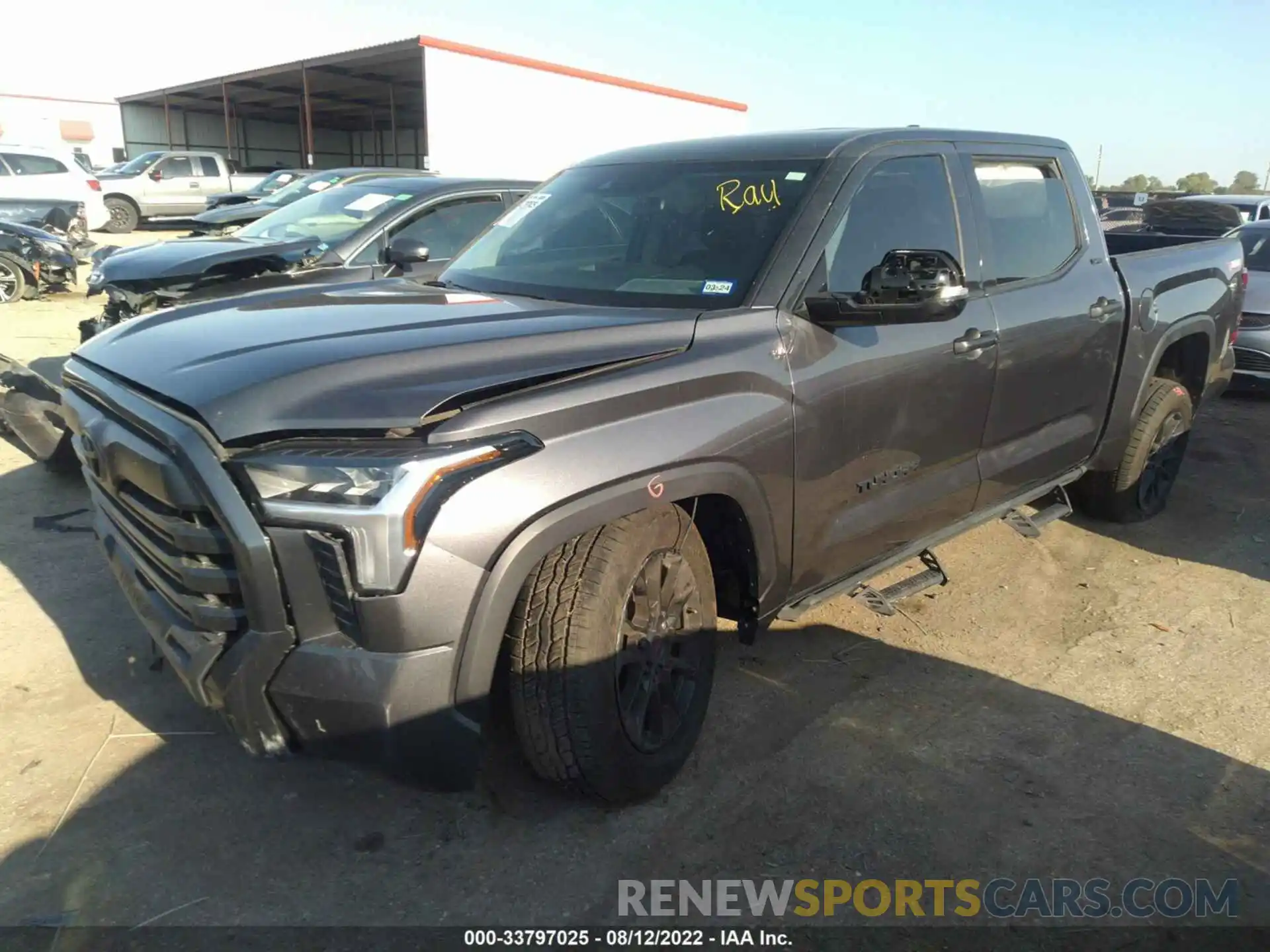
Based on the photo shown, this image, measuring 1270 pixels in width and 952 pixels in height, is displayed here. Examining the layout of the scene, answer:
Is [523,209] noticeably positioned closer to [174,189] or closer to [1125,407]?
[1125,407]

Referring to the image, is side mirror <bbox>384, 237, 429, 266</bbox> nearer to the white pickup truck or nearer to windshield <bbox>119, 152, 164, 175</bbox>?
the white pickup truck

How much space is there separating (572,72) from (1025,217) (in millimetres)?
23659

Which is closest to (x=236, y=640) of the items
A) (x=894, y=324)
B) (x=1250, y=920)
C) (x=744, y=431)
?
(x=744, y=431)

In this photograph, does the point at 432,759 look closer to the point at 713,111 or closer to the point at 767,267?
the point at 767,267

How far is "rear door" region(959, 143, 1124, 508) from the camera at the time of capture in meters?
3.80

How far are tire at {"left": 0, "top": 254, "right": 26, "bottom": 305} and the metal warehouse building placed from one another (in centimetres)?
1054

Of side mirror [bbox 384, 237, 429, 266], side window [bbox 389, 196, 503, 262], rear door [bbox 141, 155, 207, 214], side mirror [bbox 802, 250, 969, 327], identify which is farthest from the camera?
rear door [bbox 141, 155, 207, 214]

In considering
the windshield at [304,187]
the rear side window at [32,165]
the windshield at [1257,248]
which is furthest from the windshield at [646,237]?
the rear side window at [32,165]

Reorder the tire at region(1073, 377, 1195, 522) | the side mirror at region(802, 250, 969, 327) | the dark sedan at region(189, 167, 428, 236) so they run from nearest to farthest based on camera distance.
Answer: the side mirror at region(802, 250, 969, 327) → the tire at region(1073, 377, 1195, 522) → the dark sedan at region(189, 167, 428, 236)

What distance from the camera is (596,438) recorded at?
7.82ft

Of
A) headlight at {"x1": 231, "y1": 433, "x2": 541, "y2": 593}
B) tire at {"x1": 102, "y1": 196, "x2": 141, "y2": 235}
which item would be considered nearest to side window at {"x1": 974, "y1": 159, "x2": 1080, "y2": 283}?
headlight at {"x1": 231, "y1": 433, "x2": 541, "y2": 593}

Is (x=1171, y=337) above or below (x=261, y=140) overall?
below

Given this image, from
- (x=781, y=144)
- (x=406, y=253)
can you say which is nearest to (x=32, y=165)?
(x=406, y=253)

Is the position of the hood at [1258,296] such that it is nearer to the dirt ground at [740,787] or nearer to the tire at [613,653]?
the dirt ground at [740,787]
